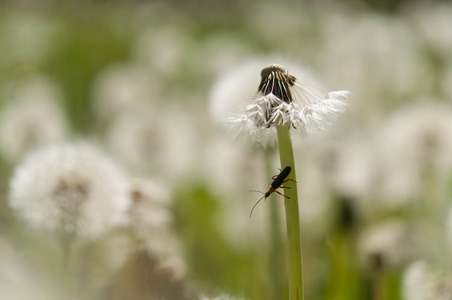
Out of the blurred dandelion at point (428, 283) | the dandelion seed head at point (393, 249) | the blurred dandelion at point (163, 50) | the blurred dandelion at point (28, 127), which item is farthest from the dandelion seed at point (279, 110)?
the blurred dandelion at point (163, 50)

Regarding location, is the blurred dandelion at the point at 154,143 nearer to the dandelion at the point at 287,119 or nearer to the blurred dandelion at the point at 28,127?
the blurred dandelion at the point at 28,127

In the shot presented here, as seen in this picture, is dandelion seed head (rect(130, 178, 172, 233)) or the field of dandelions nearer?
the field of dandelions

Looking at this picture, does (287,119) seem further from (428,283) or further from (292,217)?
(428,283)

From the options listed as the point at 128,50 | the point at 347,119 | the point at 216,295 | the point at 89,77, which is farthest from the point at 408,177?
the point at 128,50

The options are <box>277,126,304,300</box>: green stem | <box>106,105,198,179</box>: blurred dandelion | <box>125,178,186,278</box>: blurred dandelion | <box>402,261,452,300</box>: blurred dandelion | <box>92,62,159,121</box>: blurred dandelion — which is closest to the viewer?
<box>277,126,304,300</box>: green stem

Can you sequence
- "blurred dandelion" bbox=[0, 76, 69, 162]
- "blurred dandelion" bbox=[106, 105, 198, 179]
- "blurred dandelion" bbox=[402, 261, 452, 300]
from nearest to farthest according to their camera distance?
"blurred dandelion" bbox=[402, 261, 452, 300], "blurred dandelion" bbox=[0, 76, 69, 162], "blurred dandelion" bbox=[106, 105, 198, 179]

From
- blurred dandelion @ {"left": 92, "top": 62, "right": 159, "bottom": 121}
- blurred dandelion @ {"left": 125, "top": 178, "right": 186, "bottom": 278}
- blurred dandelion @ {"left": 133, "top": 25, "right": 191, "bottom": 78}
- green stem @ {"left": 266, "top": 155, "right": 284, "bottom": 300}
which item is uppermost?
blurred dandelion @ {"left": 133, "top": 25, "right": 191, "bottom": 78}

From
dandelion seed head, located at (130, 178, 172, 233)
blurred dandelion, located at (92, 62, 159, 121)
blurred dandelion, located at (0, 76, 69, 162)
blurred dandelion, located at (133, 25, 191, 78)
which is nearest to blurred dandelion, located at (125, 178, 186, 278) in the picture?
dandelion seed head, located at (130, 178, 172, 233)

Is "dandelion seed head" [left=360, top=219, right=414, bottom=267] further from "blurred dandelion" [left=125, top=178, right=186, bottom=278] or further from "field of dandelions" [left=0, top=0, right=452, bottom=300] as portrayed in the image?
"blurred dandelion" [left=125, top=178, right=186, bottom=278]

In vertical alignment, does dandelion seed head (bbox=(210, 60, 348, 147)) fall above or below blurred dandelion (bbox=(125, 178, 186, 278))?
below
